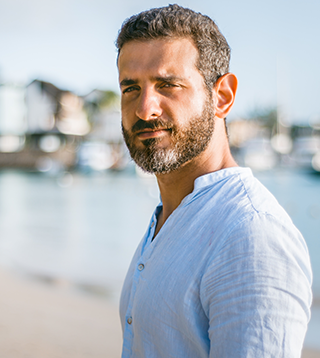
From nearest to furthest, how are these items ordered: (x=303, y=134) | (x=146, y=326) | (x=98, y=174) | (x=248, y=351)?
(x=248, y=351) → (x=146, y=326) → (x=98, y=174) → (x=303, y=134)

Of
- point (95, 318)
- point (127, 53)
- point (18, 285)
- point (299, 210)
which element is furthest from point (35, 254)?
point (299, 210)

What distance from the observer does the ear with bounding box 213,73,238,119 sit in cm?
159

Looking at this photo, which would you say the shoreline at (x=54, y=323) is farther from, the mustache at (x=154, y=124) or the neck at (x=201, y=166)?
the mustache at (x=154, y=124)

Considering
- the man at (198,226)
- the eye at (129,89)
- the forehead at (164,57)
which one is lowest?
the man at (198,226)

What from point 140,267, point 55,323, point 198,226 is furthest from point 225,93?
point 55,323

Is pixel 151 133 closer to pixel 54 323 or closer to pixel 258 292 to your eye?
pixel 258 292

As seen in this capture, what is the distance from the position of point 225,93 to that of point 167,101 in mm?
269

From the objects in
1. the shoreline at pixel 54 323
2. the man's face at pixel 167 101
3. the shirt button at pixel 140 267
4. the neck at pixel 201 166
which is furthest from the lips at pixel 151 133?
the shoreline at pixel 54 323

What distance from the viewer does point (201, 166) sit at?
157cm

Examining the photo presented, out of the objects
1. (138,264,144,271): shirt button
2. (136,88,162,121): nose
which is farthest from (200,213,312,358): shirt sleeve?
(136,88,162,121): nose

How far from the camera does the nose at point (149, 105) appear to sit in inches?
58.7

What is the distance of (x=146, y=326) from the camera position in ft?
4.37

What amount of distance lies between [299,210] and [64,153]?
1419 inches

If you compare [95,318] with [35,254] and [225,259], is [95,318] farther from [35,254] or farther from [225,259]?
[225,259]
